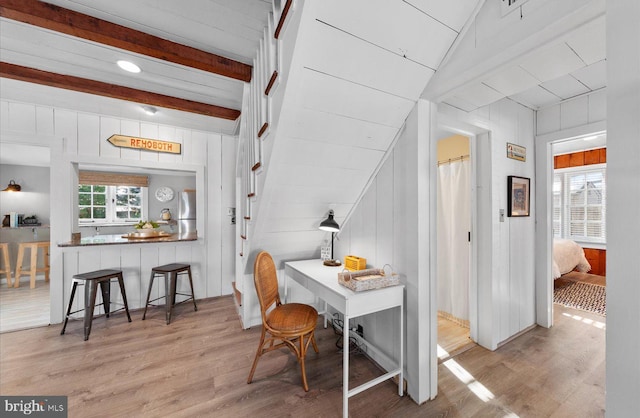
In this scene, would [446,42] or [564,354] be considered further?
[564,354]

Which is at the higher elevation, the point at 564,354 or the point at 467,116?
the point at 467,116

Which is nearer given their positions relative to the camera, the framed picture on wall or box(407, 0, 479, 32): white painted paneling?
box(407, 0, 479, 32): white painted paneling

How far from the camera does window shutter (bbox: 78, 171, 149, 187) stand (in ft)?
16.7

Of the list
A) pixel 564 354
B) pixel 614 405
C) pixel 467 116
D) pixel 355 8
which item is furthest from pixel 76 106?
pixel 564 354

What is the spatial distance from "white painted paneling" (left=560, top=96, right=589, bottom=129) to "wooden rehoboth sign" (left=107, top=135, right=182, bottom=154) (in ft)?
14.5

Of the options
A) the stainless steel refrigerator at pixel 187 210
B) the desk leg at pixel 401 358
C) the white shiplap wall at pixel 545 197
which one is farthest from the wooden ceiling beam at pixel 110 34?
the white shiplap wall at pixel 545 197

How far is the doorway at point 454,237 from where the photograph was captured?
2705 mm

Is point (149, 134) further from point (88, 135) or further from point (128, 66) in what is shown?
point (128, 66)

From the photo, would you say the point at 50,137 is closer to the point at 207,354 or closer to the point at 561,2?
the point at 207,354

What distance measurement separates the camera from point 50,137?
2.73m

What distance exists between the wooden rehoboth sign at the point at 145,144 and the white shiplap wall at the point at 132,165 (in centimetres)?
6

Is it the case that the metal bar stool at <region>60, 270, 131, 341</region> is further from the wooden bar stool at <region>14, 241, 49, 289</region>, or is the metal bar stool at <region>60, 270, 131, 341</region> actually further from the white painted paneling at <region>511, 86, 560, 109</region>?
the white painted paneling at <region>511, 86, 560, 109</region>

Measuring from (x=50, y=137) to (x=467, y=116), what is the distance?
432 centimetres

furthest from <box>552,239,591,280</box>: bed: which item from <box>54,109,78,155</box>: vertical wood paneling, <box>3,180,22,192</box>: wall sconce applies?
<box>3,180,22,192</box>: wall sconce
